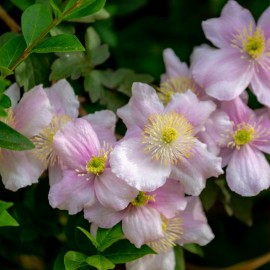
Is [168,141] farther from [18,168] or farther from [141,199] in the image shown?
[18,168]

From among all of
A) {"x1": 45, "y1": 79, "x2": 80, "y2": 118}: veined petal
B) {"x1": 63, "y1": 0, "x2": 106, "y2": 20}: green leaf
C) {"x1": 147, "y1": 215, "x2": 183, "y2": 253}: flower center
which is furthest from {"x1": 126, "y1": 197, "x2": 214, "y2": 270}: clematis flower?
{"x1": 63, "y1": 0, "x2": 106, "y2": 20}: green leaf

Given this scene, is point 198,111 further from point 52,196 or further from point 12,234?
point 12,234

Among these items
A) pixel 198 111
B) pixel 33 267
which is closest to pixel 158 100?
pixel 198 111

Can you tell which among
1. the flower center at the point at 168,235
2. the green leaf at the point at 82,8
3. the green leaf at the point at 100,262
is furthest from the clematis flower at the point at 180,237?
the green leaf at the point at 82,8

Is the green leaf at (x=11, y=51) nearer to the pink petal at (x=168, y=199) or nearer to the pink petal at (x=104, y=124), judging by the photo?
the pink petal at (x=104, y=124)

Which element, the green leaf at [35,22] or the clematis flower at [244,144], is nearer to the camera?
the green leaf at [35,22]
